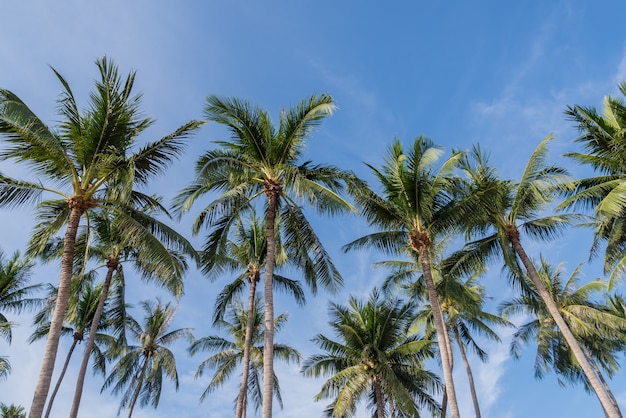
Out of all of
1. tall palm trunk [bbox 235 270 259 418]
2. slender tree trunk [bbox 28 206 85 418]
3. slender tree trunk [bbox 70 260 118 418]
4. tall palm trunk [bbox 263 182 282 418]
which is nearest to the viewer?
slender tree trunk [bbox 28 206 85 418]

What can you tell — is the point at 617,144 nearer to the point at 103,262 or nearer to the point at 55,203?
the point at 55,203

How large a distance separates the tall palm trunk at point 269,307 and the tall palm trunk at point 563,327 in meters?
8.16

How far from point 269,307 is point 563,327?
912 centimetres

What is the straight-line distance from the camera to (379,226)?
1616cm

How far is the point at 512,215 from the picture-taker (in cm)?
1528

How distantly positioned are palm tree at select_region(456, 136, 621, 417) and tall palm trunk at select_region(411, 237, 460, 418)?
6.31ft

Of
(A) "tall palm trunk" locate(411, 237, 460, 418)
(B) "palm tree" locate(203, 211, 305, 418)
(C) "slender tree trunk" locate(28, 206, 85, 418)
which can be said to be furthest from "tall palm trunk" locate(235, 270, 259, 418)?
(C) "slender tree trunk" locate(28, 206, 85, 418)

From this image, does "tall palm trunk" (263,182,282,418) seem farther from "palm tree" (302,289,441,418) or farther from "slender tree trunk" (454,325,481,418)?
"slender tree trunk" (454,325,481,418)

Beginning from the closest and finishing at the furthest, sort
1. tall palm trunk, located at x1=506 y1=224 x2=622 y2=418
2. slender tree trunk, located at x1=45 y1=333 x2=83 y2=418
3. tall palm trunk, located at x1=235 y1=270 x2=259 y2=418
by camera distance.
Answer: tall palm trunk, located at x1=506 y1=224 x2=622 y2=418
tall palm trunk, located at x1=235 y1=270 x2=259 y2=418
slender tree trunk, located at x1=45 y1=333 x2=83 y2=418

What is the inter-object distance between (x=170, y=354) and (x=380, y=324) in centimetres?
1277

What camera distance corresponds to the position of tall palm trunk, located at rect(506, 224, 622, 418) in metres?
12.5

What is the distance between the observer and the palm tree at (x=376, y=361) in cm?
1917

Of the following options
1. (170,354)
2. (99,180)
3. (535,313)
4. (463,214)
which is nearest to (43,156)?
(99,180)

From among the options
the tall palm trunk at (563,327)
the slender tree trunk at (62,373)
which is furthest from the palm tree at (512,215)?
the slender tree trunk at (62,373)
